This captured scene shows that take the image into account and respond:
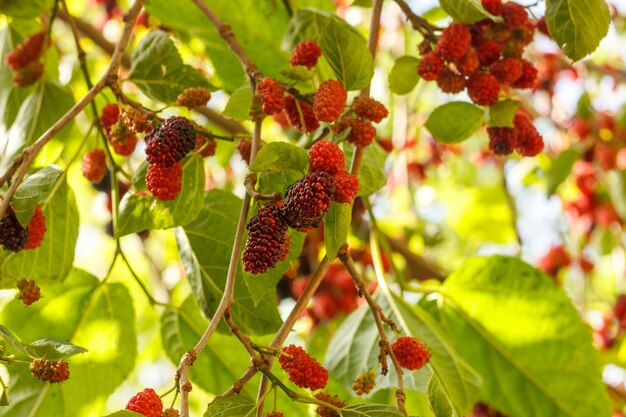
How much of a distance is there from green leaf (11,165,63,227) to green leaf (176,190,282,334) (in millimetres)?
242

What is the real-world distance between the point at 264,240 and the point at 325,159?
9 centimetres

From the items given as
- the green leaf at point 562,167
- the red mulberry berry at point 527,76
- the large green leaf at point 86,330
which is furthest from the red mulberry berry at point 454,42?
the green leaf at point 562,167

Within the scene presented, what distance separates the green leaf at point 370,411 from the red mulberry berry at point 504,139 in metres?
0.42

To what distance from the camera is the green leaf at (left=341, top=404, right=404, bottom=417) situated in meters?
0.63

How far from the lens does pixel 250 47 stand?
1.28 metres

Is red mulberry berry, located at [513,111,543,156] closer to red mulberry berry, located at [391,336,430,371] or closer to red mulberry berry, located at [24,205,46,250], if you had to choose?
red mulberry berry, located at [391,336,430,371]

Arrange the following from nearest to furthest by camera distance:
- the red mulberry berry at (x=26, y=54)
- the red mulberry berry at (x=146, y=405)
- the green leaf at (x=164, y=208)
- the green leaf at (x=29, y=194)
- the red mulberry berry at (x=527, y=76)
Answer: the red mulberry berry at (x=146, y=405), the green leaf at (x=29, y=194), the green leaf at (x=164, y=208), the red mulberry berry at (x=527, y=76), the red mulberry berry at (x=26, y=54)

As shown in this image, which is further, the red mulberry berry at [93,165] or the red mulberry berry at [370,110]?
the red mulberry berry at [93,165]

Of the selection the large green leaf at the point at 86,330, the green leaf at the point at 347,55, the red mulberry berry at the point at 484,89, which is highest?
the green leaf at the point at 347,55

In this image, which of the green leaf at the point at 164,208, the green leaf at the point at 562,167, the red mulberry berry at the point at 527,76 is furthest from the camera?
the green leaf at the point at 562,167

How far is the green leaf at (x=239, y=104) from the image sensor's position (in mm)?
910

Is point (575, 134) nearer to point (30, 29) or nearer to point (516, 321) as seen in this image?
point (516, 321)

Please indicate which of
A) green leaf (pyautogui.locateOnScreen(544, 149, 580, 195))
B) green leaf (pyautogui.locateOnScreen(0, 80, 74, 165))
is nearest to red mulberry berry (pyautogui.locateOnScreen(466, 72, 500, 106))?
green leaf (pyautogui.locateOnScreen(0, 80, 74, 165))

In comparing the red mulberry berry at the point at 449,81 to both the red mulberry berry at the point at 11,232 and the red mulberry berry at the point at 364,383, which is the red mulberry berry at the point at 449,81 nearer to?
the red mulberry berry at the point at 364,383
